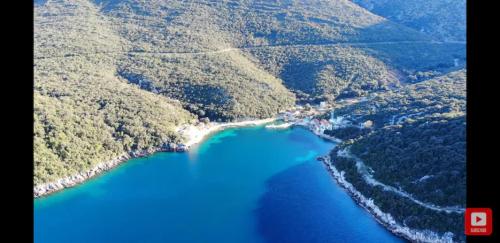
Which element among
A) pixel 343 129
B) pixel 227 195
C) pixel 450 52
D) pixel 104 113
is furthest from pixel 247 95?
pixel 450 52

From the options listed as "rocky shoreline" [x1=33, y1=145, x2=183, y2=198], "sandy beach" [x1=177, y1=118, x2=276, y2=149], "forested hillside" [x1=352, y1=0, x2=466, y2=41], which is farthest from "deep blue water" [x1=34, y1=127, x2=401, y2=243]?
"forested hillside" [x1=352, y1=0, x2=466, y2=41]

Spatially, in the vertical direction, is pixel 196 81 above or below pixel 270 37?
below

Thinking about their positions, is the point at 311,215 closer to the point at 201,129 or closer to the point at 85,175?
the point at 85,175

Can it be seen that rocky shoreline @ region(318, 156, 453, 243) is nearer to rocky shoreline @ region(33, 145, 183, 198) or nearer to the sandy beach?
the sandy beach

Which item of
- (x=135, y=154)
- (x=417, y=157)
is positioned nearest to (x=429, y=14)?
(x=417, y=157)

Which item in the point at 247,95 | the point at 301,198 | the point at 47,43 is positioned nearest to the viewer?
the point at 301,198
